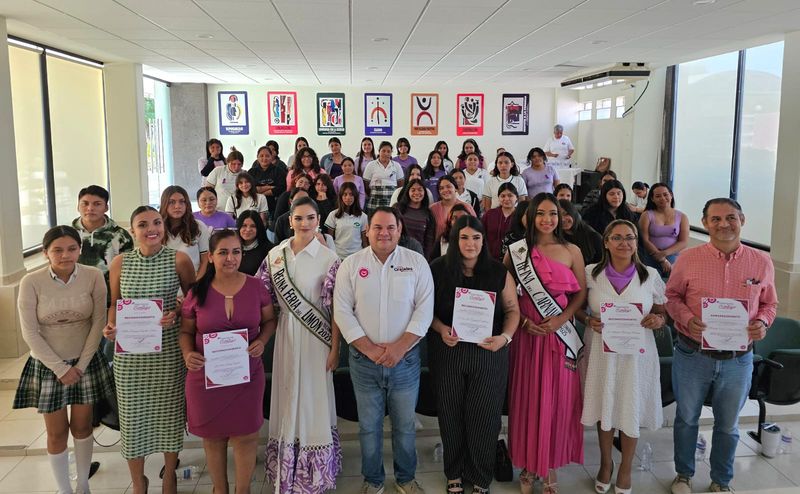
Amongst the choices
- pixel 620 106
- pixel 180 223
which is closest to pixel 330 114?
pixel 620 106

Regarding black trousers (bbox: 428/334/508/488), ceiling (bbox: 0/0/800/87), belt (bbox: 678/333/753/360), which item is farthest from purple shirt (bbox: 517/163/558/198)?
black trousers (bbox: 428/334/508/488)

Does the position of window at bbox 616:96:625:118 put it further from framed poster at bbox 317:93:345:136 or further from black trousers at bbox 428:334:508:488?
black trousers at bbox 428:334:508:488

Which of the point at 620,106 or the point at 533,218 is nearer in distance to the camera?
the point at 533,218

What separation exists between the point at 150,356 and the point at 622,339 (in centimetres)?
248

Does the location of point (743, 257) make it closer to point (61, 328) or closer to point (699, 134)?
point (61, 328)

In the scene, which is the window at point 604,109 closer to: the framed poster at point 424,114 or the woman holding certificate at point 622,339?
the framed poster at point 424,114

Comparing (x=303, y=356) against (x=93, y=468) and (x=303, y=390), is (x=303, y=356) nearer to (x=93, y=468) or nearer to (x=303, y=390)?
(x=303, y=390)

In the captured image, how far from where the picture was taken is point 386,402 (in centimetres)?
344

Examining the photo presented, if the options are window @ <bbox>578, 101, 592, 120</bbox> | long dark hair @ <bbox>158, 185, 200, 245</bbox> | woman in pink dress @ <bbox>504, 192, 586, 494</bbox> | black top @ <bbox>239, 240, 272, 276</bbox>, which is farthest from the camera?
window @ <bbox>578, 101, 592, 120</bbox>

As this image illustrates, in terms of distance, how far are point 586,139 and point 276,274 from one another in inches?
497

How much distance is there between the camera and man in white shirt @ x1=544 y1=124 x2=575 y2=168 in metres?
13.8

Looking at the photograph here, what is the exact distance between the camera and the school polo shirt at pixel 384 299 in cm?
318

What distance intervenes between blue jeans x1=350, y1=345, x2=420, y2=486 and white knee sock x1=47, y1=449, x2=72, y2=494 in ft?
5.44

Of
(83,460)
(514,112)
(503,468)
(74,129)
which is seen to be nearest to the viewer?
(83,460)
